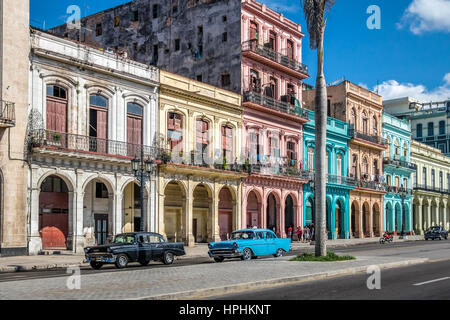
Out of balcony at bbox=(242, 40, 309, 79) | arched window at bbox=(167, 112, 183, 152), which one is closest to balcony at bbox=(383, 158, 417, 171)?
balcony at bbox=(242, 40, 309, 79)

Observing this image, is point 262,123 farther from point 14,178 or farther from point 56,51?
point 14,178

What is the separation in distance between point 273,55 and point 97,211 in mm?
18674

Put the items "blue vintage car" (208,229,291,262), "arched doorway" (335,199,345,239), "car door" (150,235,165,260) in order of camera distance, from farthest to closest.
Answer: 1. "arched doorway" (335,199,345,239)
2. "blue vintage car" (208,229,291,262)
3. "car door" (150,235,165,260)

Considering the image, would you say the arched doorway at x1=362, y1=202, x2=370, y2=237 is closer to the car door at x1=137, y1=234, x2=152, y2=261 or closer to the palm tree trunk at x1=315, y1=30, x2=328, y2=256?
the palm tree trunk at x1=315, y1=30, x2=328, y2=256

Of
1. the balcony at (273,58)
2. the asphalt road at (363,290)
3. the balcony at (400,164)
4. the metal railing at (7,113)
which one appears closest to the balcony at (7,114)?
the metal railing at (7,113)

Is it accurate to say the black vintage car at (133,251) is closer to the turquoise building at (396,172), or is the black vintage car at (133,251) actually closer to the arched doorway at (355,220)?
the arched doorway at (355,220)

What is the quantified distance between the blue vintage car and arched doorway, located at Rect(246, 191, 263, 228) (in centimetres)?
1534

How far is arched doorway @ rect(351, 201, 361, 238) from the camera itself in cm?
5333

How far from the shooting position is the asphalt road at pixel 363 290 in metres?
11.5

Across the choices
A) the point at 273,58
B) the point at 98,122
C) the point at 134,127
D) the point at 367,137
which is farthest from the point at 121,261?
the point at 367,137

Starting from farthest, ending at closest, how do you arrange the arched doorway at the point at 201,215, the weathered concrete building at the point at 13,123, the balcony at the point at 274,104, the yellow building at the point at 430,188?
the yellow building at the point at 430,188 → the balcony at the point at 274,104 → the arched doorway at the point at 201,215 → the weathered concrete building at the point at 13,123

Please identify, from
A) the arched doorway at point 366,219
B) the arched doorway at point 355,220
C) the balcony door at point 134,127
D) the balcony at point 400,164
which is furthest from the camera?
the balcony at point 400,164
